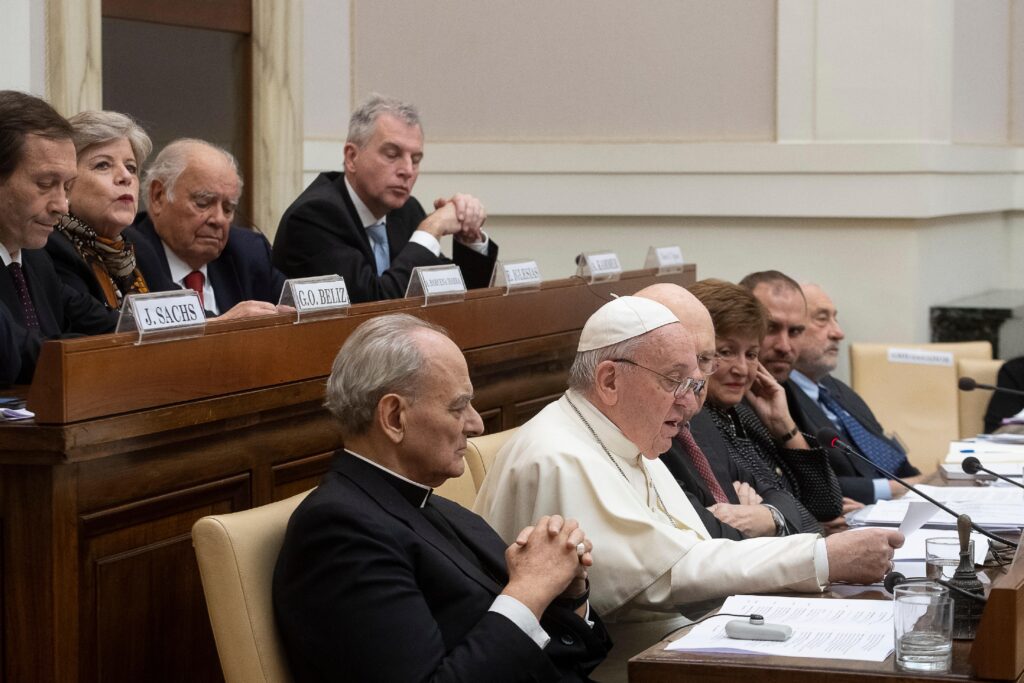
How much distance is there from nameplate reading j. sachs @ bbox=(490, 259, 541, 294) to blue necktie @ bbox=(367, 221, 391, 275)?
1.88 feet

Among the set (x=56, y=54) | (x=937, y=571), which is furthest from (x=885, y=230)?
(x=937, y=571)

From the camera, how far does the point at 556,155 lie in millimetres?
6895

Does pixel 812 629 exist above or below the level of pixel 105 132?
below

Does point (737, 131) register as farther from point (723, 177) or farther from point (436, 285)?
point (436, 285)

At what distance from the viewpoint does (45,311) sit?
9.99ft

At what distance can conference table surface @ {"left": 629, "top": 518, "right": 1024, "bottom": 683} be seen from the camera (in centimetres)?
204

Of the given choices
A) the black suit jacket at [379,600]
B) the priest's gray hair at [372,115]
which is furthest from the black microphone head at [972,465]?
the priest's gray hair at [372,115]

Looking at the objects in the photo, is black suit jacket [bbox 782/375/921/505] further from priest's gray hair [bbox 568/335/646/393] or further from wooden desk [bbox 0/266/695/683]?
wooden desk [bbox 0/266/695/683]

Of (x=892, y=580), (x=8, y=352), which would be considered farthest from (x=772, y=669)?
(x=8, y=352)

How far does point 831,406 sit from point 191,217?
2.33 m

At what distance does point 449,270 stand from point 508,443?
35.5 inches

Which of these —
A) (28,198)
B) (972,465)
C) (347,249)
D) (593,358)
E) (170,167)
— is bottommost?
(972,465)

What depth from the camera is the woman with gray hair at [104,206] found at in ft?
11.7

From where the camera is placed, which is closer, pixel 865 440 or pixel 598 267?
pixel 598 267
